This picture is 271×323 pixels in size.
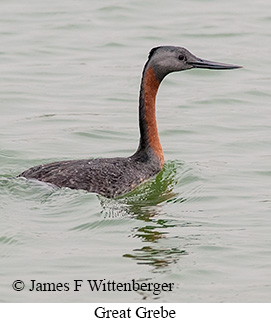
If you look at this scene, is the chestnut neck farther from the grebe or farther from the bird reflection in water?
the bird reflection in water

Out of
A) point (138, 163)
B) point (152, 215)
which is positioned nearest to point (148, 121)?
point (138, 163)

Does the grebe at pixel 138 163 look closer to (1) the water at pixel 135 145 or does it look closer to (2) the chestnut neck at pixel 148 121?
(2) the chestnut neck at pixel 148 121

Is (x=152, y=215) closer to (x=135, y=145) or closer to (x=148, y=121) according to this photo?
(x=148, y=121)

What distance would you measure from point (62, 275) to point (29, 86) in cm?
753

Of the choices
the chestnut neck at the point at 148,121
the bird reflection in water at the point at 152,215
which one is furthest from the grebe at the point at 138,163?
the bird reflection in water at the point at 152,215

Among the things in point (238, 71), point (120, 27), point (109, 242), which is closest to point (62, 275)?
point (109, 242)

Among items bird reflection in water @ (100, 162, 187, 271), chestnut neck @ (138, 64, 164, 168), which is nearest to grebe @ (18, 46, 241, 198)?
chestnut neck @ (138, 64, 164, 168)

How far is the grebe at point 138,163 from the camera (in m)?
10.5

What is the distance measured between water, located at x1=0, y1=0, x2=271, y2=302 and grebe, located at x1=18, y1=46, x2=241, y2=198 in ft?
0.51

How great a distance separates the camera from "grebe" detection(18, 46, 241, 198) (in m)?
10.5

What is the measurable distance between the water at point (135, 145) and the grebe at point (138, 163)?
0.15 metres

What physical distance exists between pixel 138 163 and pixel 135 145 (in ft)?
5.92

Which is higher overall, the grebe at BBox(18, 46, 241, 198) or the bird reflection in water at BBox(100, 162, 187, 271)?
the grebe at BBox(18, 46, 241, 198)

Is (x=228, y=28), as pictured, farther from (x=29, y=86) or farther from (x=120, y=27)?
(x=29, y=86)
